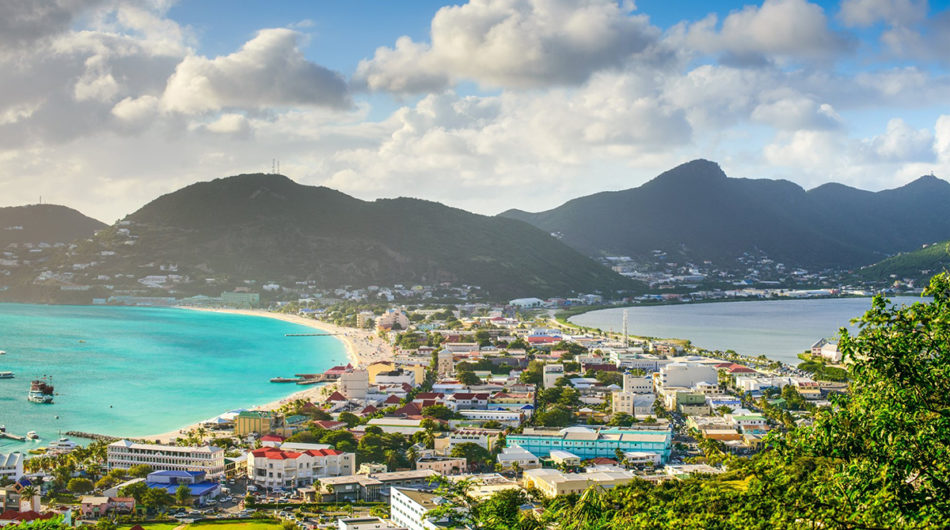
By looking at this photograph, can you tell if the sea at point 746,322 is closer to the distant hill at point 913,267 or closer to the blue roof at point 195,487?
the distant hill at point 913,267

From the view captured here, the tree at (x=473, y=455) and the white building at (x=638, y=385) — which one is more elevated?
the white building at (x=638, y=385)

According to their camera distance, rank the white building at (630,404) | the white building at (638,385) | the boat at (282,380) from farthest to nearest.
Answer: the boat at (282,380), the white building at (638,385), the white building at (630,404)

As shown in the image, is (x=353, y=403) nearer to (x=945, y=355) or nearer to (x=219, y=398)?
(x=219, y=398)

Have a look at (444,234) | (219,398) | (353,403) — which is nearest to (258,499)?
(353,403)

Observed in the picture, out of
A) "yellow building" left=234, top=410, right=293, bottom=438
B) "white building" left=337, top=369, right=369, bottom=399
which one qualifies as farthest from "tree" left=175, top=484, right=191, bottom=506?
"white building" left=337, top=369, right=369, bottom=399

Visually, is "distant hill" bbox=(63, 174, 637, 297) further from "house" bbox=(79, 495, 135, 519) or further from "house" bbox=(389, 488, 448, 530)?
"house" bbox=(389, 488, 448, 530)

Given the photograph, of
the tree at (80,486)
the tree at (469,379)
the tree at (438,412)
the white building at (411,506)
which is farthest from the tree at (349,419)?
the white building at (411,506)

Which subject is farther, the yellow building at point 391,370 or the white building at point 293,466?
the yellow building at point 391,370
